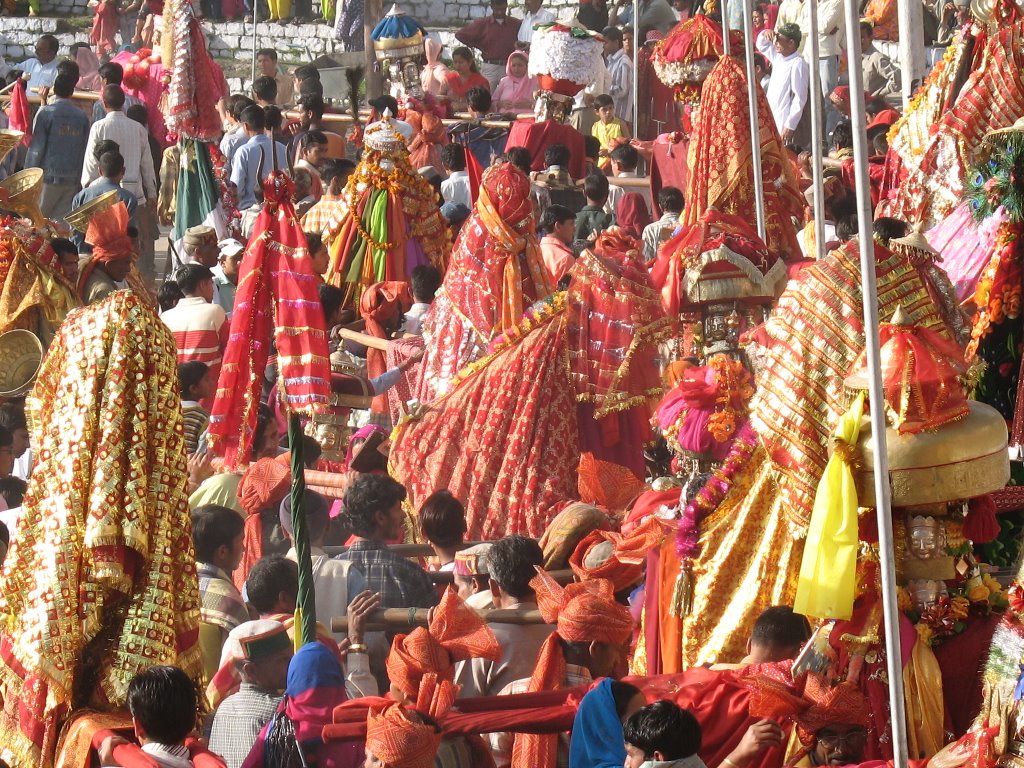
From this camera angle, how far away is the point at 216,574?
6.86 meters

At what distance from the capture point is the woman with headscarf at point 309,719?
199 inches

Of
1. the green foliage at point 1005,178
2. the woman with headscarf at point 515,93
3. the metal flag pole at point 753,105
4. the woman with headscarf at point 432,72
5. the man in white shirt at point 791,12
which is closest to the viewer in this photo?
the green foliage at point 1005,178

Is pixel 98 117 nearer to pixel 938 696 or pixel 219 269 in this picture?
pixel 219 269

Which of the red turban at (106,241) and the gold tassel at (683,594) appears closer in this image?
the gold tassel at (683,594)

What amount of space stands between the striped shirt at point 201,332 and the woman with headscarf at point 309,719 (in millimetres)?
4688

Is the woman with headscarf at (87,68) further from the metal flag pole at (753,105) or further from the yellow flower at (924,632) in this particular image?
the yellow flower at (924,632)

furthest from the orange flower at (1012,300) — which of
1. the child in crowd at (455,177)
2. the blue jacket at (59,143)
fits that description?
the blue jacket at (59,143)

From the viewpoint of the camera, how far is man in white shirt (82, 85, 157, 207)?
14703 mm

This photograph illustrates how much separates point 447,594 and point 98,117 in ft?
36.6

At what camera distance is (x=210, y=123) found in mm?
15109

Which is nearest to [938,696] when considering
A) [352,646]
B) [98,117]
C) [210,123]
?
[352,646]

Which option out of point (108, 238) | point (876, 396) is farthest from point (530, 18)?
point (876, 396)

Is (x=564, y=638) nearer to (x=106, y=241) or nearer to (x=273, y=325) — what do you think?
(x=273, y=325)

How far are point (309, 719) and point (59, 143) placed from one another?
35.2 ft
